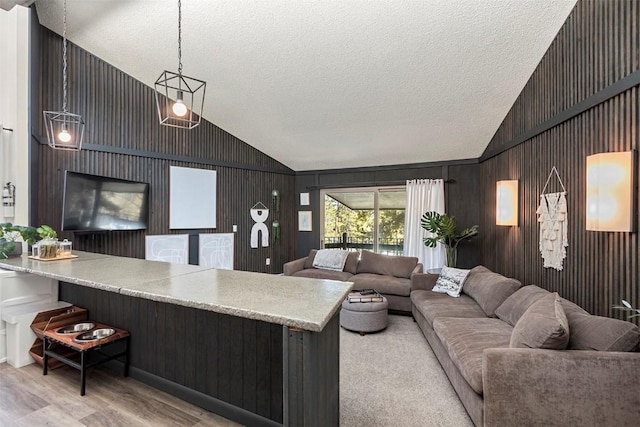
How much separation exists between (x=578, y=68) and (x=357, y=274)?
12.8 ft

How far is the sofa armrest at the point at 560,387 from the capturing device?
1711 mm

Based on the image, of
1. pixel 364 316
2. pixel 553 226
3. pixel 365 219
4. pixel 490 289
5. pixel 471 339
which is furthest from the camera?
pixel 365 219

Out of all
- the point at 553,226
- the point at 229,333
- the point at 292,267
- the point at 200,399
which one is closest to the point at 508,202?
the point at 553,226

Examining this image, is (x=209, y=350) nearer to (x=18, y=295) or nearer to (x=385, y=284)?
A: (x=18, y=295)

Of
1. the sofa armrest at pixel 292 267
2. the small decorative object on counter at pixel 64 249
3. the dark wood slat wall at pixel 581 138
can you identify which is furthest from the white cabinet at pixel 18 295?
the dark wood slat wall at pixel 581 138

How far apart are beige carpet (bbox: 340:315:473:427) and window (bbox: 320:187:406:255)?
3117 millimetres

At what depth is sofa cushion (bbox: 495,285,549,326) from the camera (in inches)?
105

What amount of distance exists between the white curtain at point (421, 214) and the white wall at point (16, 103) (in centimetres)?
569

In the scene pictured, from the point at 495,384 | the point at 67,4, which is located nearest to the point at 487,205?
the point at 495,384

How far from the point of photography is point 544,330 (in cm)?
186

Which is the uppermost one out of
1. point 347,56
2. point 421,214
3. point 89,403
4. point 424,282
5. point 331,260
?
point 347,56

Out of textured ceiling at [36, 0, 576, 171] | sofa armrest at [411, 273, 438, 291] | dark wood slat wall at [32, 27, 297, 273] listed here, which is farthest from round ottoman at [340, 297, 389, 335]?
dark wood slat wall at [32, 27, 297, 273]

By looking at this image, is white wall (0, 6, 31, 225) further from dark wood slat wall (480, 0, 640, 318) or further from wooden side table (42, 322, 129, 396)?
dark wood slat wall (480, 0, 640, 318)

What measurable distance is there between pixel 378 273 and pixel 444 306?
76.5 inches
